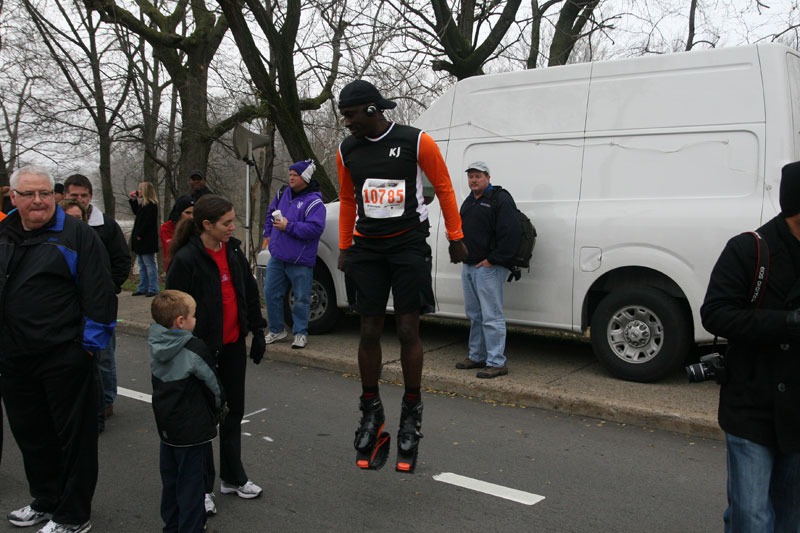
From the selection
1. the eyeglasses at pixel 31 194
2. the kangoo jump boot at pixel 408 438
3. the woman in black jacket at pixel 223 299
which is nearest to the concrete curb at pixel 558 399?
the kangoo jump boot at pixel 408 438

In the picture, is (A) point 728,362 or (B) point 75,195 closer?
(A) point 728,362

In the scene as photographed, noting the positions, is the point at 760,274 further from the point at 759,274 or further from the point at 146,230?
the point at 146,230

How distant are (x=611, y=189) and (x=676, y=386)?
6.06 ft

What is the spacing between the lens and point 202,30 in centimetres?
1867

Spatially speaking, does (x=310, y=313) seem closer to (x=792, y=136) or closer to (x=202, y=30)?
(x=792, y=136)

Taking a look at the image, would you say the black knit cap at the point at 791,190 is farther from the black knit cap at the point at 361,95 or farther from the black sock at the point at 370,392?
the black sock at the point at 370,392

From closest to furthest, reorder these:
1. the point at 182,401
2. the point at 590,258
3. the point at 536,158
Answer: the point at 182,401
the point at 590,258
the point at 536,158

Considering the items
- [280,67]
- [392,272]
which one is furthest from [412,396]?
[280,67]

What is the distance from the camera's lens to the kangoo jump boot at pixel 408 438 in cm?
402

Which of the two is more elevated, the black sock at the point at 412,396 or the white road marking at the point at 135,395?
the black sock at the point at 412,396

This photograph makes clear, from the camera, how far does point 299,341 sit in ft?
26.6

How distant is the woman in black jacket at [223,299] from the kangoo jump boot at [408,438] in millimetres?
916

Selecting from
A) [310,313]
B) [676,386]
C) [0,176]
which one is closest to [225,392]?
[676,386]

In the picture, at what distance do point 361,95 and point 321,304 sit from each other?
5084mm
